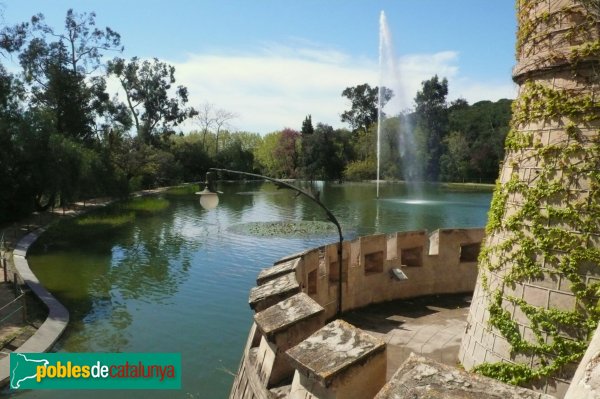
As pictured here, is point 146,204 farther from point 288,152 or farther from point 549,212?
point 288,152

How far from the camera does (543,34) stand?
4.85 metres

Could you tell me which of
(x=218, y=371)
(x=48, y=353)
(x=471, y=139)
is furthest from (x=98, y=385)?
(x=471, y=139)

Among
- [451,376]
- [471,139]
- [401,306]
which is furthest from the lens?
[471,139]

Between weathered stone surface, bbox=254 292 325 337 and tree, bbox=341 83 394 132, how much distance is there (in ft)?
290

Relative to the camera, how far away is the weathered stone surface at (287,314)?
4.34 m

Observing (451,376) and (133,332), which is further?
(133,332)

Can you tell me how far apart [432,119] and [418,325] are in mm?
74988

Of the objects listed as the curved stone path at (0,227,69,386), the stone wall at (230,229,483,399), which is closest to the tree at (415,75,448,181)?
the curved stone path at (0,227,69,386)

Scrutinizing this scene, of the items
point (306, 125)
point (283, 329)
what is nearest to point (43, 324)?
point (283, 329)

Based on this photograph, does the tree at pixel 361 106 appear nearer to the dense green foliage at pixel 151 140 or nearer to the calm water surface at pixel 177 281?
the dense green foliage at pixel 151 140

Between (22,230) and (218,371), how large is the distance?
72.8 feet

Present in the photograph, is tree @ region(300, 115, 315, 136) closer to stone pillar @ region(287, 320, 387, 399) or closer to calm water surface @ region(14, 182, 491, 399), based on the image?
calm water surface @ region(14, 182, 491, 399)

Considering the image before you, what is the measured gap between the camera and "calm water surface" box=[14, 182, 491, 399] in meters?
12.1

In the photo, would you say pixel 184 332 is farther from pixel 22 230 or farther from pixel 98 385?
pixel 22 230
